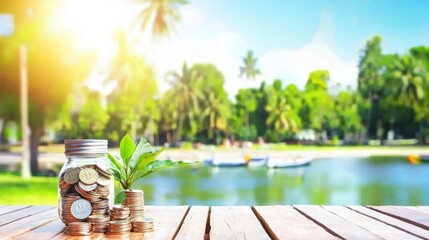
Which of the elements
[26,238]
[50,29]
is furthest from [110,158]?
[50,29]

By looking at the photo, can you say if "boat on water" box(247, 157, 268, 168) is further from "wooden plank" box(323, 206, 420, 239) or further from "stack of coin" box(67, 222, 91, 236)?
"stack of coin" box(67, 222, 91, 236)

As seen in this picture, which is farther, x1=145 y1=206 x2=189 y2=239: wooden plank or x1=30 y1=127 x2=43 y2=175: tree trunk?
x1=30 y1=127 x2=43 y2=175: tree trunk

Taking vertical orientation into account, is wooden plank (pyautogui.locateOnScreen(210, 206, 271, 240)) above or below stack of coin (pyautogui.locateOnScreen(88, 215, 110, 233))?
below

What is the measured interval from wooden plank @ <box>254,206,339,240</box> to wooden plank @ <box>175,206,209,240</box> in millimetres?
125

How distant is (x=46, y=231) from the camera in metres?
1.12

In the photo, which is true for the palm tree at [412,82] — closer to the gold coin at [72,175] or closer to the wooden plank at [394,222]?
the wooden plank at [394,222]

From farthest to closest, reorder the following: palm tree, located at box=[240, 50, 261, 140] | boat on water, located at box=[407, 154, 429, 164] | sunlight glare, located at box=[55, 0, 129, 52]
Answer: palm tree, located at box=[240, 50, 261, 140] → boat on water, located at box=[407, 154, 429, 164] → sunlight glare, located at box=[55, 0, 129, 52]

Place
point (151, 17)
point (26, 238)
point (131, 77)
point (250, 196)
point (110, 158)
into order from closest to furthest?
point (26, 238) < point (110, 158) < point (250, 196) < point (151, 17) < point (131, 77)

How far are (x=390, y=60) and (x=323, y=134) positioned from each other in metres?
4.63

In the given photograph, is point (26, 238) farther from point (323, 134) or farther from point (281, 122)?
point (323, 134)

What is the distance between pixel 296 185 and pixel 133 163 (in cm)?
1353

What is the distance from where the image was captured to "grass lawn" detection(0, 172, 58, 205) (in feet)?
26.2

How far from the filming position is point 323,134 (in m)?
27.1

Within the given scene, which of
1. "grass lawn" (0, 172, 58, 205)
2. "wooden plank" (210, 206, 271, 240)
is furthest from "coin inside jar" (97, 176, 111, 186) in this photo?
"grass lawn" (0, 172, 58, 205)
